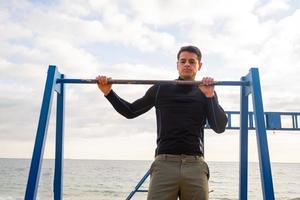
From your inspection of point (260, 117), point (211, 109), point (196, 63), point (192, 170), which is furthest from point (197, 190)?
point (196, 63)

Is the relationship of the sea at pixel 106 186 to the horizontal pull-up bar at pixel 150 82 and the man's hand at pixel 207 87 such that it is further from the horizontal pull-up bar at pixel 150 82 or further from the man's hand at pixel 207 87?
the man's hand at pixel 207 87

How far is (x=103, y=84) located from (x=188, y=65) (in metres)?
0.72

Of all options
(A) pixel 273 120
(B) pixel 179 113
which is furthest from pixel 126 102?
(A) pixel 273 120

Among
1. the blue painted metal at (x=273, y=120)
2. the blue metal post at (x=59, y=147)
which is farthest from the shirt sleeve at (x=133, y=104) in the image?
the blue painted metal at (x=273, y=120)

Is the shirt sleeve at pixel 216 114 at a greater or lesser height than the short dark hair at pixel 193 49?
lesser

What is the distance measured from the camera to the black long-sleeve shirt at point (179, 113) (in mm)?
2661

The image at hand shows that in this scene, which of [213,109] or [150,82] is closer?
[213,109]

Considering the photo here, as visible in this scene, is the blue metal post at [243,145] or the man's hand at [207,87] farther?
the blue metal post at [243,145]

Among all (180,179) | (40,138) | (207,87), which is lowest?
(180,179)

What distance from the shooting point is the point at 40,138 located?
107 inches

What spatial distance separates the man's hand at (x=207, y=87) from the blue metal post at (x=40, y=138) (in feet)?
4.02

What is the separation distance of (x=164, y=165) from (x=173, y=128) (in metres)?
0.29

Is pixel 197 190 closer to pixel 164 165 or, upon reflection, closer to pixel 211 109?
pixel 164 165

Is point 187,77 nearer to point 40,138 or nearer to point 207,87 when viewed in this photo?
point 207,87
